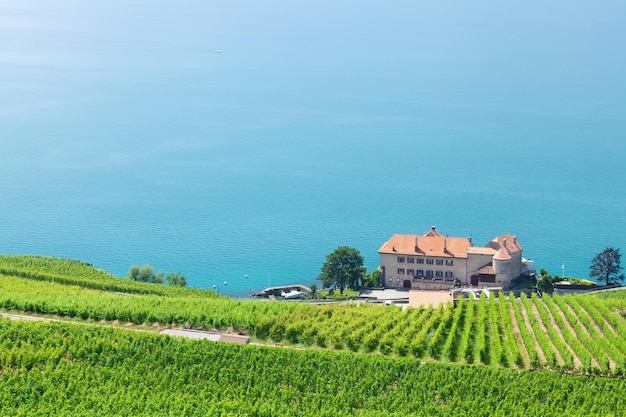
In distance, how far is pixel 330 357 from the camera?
4138 cm

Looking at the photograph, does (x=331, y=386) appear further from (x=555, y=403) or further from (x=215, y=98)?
(x=215, y=98)

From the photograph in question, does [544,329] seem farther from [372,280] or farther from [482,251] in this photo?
[372,280]

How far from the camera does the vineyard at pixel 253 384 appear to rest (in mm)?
36406

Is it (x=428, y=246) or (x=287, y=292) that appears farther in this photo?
(x=287, y=292)

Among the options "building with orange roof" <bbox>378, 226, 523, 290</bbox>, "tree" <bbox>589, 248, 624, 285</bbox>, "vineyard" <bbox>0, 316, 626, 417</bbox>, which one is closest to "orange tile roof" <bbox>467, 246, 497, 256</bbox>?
"building with orange roof" <bbox>378, 226, 523, 290</bbox>

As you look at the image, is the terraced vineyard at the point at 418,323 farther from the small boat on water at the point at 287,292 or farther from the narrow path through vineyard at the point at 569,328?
the small boat on water at the point at 287,292

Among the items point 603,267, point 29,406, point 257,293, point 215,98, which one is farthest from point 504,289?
point 215,98

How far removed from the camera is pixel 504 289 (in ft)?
223

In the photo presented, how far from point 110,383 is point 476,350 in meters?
18.6

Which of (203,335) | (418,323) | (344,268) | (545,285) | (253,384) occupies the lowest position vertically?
(253,384)

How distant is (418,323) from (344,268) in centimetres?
2396

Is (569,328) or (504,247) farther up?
(504,247)

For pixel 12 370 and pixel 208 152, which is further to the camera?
pixel 208 152

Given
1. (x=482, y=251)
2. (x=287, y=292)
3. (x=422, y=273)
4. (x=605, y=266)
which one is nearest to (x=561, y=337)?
(x=482, y=251)
